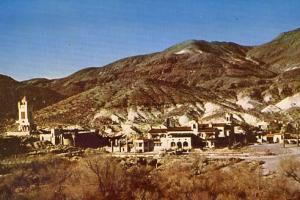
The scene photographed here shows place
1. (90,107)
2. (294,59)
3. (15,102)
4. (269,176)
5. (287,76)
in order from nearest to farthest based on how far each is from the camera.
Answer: (269,176) < (15,102) < (90,107) < (287,76) < (294,59)

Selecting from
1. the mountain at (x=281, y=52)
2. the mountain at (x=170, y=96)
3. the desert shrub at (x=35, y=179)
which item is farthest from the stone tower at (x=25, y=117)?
the mountain at (x=281, y=52)

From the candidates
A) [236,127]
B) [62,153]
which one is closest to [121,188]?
[62,153]

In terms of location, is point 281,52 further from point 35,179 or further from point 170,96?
point 35,179

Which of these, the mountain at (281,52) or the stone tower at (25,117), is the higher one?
the mountain at (281,52)

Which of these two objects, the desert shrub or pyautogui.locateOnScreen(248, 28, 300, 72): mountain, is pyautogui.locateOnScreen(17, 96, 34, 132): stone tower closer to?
the desert shrub

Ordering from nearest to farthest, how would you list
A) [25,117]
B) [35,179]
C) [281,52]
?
1. [35,179]
2. [25,117]
3. [281,52]

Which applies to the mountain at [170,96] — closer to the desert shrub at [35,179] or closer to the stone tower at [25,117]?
the stone tower at [25,117]

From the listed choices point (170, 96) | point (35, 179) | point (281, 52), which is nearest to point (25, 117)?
point (35, 179)

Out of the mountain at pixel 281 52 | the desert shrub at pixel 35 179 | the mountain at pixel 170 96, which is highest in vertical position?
the mountain at pixel 281 52

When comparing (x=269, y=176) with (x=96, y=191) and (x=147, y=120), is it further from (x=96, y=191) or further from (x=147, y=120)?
(x=147, y=120)

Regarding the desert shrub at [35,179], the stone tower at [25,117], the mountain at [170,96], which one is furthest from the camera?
the mountain at [170,96]

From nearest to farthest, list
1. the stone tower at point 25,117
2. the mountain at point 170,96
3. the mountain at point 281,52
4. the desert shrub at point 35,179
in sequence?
1. the desert shrub at point 35,179
2. the stone tower at point 25,117
3. the mountain at point 170,96
4. the mountain at point 281,52
